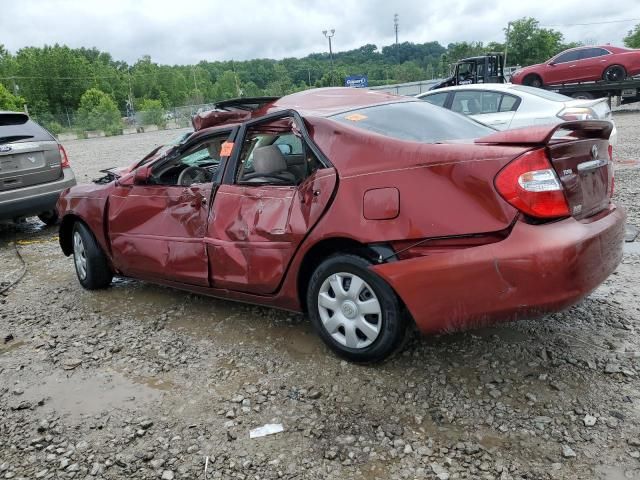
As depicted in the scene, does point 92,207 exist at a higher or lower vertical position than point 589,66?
lower

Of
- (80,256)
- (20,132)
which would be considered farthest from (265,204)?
(20,132)

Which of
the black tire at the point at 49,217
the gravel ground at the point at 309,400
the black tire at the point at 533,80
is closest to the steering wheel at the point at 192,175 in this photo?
the gravel ground at the point at 309,400

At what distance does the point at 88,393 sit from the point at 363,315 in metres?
1.62

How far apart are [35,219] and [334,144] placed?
7.26 m

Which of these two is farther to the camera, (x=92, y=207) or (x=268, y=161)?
(x=92, y=207)

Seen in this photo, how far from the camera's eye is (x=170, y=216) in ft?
12.6

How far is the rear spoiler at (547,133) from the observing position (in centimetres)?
246

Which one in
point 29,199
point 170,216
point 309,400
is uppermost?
point 170,216

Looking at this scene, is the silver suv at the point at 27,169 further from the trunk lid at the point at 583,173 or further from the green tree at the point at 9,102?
the green tree at the point at 9,102

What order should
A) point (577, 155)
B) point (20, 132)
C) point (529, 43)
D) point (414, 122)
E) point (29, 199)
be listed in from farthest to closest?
point (529, 43), point (20, 132), point (29, 199), point (414, 122), point (577, 155)

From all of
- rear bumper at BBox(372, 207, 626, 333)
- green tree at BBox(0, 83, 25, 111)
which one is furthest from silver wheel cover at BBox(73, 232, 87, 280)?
green tree at BBox(0, 83, 25, 111)

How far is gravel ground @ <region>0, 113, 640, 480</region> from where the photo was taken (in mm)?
2301

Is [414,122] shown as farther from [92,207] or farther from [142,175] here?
[92,207]

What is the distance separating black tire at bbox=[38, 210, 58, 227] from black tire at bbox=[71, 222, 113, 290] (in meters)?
3.36
